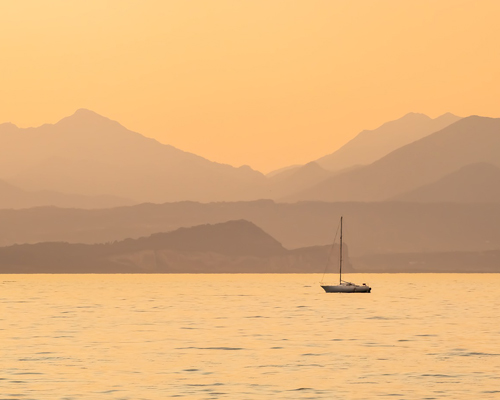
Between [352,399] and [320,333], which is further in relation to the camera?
[320,333]

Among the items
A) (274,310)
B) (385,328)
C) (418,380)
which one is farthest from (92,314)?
(418,380)

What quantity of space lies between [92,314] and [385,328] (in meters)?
44.5

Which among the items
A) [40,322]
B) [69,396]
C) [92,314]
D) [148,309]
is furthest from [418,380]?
[148,309]

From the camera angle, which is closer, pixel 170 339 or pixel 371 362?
pixel 371 362

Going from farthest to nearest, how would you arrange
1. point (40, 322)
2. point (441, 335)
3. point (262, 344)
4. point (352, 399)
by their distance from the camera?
point (40, 322) < point (441, 335) < point (262, 344) < point (352, 399)

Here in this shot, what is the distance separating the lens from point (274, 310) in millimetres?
150875

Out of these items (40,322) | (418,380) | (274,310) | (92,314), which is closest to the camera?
(418,380)

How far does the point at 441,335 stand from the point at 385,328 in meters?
11.1

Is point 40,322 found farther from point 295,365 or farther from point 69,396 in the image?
point 69,396

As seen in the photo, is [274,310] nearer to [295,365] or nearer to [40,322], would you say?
[40,322]

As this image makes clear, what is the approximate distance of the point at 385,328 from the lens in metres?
109

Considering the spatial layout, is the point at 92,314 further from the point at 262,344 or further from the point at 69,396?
the point at 69,396

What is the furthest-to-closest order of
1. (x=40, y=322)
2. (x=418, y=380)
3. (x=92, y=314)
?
1. (x=92, y=314)
2. (x=40, y=322)
3. (x=418, y=380)

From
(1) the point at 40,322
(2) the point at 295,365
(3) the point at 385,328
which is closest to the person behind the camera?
(2) the point at 295,365
